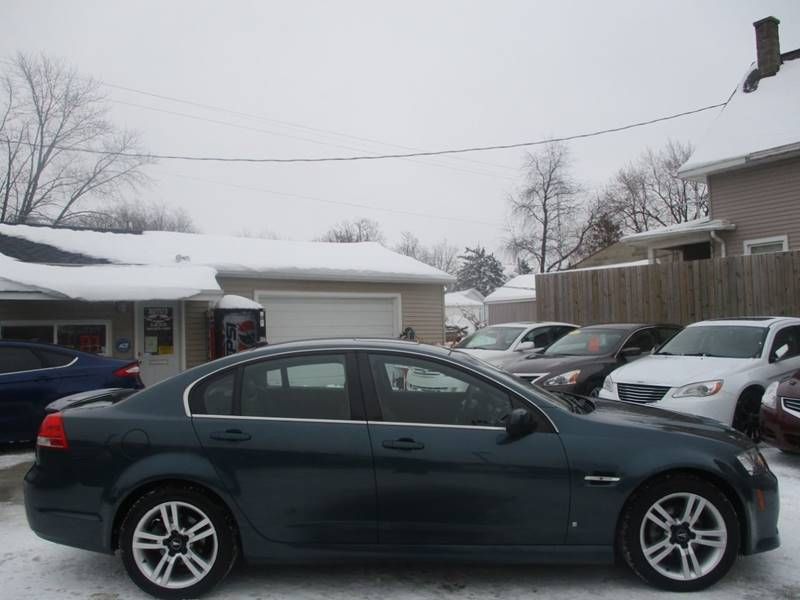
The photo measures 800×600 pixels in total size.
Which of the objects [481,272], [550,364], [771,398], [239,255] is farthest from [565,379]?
[481,272]

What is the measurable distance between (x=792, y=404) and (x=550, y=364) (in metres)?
3.28

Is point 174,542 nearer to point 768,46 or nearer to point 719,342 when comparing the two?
point 719,342

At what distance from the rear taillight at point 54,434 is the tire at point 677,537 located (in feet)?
10.7

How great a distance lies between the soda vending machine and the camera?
1249 centimetres

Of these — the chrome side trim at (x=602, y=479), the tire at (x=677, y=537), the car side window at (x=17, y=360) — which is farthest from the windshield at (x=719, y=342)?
the car side window at (x=17, y=360)

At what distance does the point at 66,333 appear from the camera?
1168cm

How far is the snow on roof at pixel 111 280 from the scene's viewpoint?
10.0 m

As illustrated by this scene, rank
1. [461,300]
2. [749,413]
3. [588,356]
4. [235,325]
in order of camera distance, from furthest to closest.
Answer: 1. [461,300]
2. [235,325]
3. [588,356]
4. [749,413]

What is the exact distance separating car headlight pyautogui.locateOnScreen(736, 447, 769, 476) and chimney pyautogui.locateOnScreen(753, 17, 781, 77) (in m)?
16.5

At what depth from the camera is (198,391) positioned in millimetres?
3951

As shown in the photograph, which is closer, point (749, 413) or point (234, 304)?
point (749, 413)

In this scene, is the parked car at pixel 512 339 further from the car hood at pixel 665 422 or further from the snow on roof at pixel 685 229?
the car hood at pixel 665 422

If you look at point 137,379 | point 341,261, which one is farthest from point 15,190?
point 137,379

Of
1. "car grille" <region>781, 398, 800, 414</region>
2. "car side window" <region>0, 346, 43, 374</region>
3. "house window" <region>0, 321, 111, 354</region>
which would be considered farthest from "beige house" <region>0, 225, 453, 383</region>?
"car grille" <region>781, 398, 800, 414</region>
